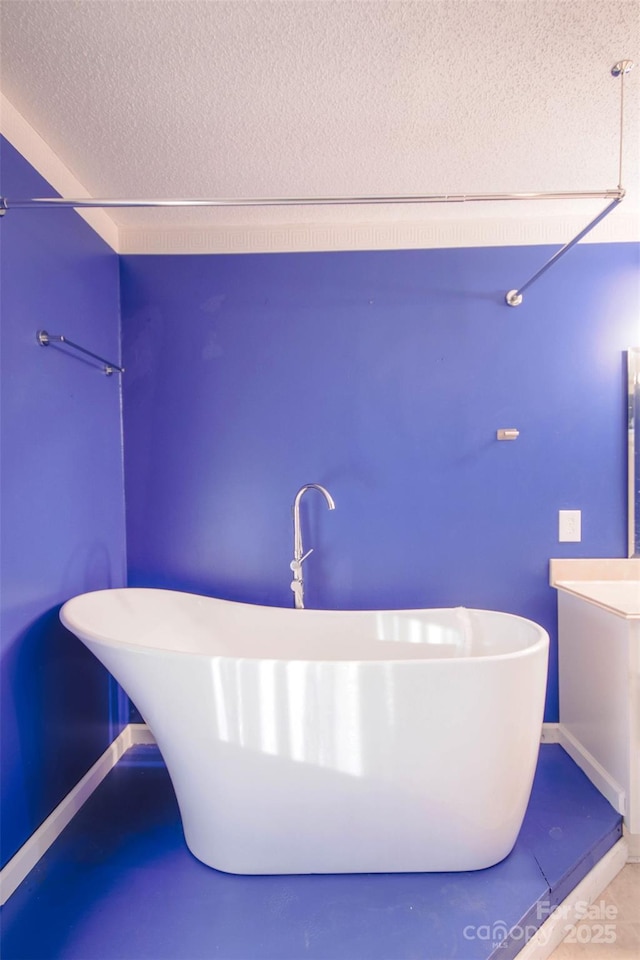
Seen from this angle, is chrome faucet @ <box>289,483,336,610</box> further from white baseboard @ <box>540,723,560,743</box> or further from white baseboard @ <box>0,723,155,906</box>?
white baseboard @ <box>540,723,560,743</box>

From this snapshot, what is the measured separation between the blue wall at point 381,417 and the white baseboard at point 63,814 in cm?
72

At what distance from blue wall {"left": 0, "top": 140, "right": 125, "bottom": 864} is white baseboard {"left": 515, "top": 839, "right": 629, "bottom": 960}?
148cm

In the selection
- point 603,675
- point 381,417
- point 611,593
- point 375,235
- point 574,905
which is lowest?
point 574,905

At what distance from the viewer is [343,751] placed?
1.29 metres

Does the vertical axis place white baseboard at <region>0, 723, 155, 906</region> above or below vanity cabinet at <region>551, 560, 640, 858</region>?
below

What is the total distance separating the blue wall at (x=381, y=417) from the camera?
211 cm

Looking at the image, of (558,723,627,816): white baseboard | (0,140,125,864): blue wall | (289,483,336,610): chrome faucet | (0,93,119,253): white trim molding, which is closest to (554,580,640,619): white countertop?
(558,723,627,816): white baseboard

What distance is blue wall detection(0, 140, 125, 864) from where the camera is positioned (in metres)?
1.41

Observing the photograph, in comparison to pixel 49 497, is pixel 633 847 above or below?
below

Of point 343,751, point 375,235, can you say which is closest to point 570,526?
point 343,751

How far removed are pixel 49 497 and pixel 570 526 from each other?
2.10m

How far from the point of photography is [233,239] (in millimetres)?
2133

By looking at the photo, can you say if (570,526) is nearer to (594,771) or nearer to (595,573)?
(595,573)

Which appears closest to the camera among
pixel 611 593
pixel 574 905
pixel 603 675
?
pixel 574 905
